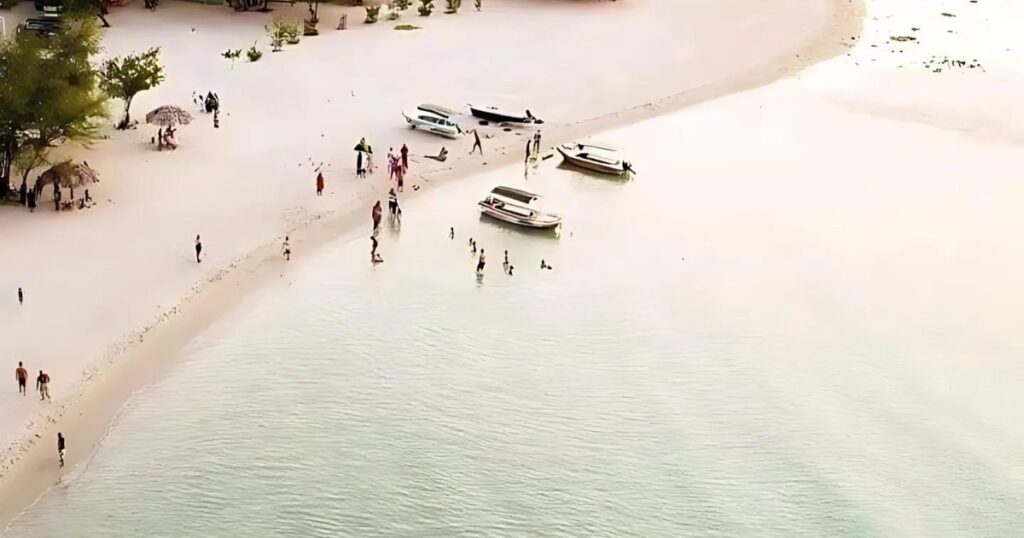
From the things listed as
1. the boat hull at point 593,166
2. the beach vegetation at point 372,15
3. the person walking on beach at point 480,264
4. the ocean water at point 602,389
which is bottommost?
the ocean water at point 602,389

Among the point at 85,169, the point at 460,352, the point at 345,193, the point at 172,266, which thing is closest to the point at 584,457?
the point at 460,352

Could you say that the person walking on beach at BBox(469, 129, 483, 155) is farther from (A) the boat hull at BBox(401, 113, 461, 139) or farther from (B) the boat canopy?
(B) the boat canopy

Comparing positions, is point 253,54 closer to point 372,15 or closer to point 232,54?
point 232,54

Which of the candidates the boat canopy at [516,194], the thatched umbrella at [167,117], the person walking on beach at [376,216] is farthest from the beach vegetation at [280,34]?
the person walking on beach at [376,216]

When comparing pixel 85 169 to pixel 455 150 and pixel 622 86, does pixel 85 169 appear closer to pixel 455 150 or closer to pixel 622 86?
pixel 455 150

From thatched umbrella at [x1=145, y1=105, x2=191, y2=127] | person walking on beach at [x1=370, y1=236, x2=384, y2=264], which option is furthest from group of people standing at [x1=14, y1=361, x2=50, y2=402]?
thatched umbrella at [x1=145, y1=105, x2=191, y2=127]

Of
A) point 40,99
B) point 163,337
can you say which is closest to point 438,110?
point 40,99

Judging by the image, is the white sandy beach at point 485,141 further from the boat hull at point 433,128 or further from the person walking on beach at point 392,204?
the person walking on beach at point 392,204
